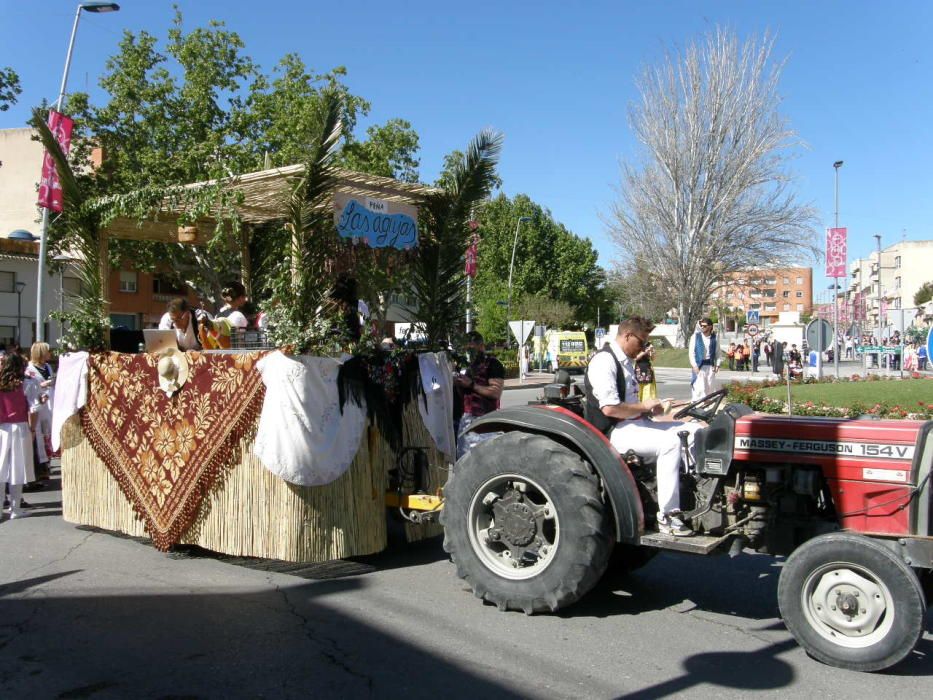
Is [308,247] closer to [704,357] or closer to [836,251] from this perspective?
[704,357]

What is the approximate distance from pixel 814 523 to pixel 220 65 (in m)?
29.1

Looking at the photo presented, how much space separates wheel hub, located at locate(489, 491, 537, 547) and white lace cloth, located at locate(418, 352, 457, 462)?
4.79 feet

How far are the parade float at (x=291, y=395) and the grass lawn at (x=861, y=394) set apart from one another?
11.4m

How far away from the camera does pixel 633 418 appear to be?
490 centimetres

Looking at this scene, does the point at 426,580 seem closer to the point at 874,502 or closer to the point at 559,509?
the point at 559,509

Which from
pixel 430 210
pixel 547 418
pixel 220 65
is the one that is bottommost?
pixel 547 418

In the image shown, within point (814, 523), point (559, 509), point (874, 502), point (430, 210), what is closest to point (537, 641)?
point (559, 509)

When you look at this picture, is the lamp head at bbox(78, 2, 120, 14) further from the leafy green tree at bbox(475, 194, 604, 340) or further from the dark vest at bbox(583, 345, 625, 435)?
the leafy green tree at bbox(475, 194, 604, 340)

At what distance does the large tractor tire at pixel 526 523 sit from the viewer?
453cm

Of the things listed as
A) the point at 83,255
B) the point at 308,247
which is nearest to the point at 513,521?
the point at 308,247

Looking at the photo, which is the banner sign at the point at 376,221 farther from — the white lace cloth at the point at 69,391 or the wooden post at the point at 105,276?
the white lace cloth at the point at 69,391

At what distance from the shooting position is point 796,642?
429 centimetres

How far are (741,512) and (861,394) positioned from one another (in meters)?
15.1

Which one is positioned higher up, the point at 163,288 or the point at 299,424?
the point at 163,288
